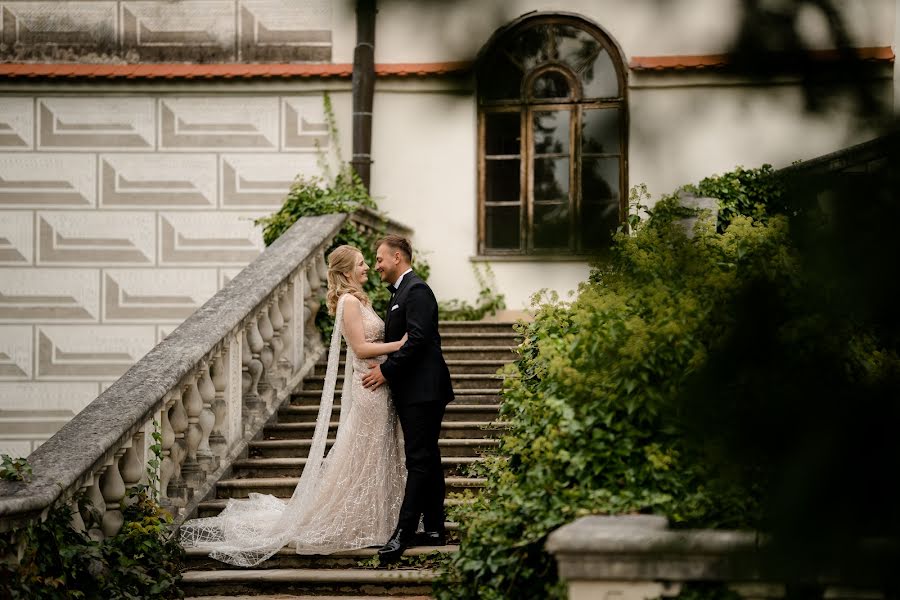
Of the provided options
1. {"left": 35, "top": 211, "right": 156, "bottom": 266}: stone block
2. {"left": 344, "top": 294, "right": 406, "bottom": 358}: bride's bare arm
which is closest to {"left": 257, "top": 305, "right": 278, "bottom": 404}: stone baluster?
{"left": 344, "top": 294, "right": 406, "bottom": 358}: bride's bare arm

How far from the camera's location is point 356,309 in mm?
6613

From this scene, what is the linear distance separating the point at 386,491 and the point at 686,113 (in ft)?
18.3

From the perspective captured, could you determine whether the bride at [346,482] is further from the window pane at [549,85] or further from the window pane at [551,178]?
the window pane at [549,85]

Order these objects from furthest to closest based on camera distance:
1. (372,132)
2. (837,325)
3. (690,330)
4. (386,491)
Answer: (372,132) < (386,491) < (690,330) < (837,325)

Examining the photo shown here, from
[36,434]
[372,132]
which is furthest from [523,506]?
[36,434]

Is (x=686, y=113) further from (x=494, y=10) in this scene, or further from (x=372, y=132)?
(x=372, y=132)

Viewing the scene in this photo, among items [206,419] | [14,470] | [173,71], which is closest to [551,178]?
[14,470]

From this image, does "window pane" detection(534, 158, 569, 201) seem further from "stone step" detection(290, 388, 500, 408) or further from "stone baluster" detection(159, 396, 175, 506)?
"stone step" detection(290, 388, 500, 408)

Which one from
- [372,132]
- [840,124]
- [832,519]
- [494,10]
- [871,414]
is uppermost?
[372,132]

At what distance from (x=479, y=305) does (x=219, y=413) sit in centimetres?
588

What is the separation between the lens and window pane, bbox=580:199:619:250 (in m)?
1.30

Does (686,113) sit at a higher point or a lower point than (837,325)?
higher

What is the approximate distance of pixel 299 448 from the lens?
786 cm

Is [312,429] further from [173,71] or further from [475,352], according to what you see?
[173,71]
